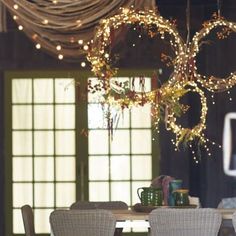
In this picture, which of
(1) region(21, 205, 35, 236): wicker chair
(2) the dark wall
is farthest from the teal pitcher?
(2) the dark wall

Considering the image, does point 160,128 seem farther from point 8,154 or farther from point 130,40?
point 8,154

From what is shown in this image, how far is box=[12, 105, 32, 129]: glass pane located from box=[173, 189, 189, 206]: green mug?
407cm

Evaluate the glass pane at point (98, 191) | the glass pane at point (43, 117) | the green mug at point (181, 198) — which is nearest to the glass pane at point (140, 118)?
the glass pane at point (98, 191)

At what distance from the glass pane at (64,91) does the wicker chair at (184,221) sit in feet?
15.9

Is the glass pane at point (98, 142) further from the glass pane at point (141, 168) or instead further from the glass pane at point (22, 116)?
the glass pane at point (22, 116)

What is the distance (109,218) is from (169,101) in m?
1.16

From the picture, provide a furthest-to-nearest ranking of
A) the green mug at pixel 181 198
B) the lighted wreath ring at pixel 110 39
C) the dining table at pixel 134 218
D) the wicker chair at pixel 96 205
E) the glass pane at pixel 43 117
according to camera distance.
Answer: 1. the glass pane at pixel 43 117
2. the wicker chair at pixel 96 205
3. the green mug at pixel 181 198
4. the lighted wreath ring at pixel 110 39
5. the dining table at pixel 134 218

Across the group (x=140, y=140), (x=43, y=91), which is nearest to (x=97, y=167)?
(x=140, y=140)

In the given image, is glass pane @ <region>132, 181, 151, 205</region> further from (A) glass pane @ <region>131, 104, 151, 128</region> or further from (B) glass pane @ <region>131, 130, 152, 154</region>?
(A) glass pane @ <region>131, 104, 151, 128</region>

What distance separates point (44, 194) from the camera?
11727 mm

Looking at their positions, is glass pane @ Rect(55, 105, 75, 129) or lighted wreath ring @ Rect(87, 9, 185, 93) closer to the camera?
lighted wreath ring @ Rect(87, 9, 185, 93)

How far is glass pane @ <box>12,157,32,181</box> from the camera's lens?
38.3 ft

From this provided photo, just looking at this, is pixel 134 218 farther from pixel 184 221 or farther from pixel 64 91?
pixel 64 91

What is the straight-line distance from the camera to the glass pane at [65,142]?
38.4 ft
